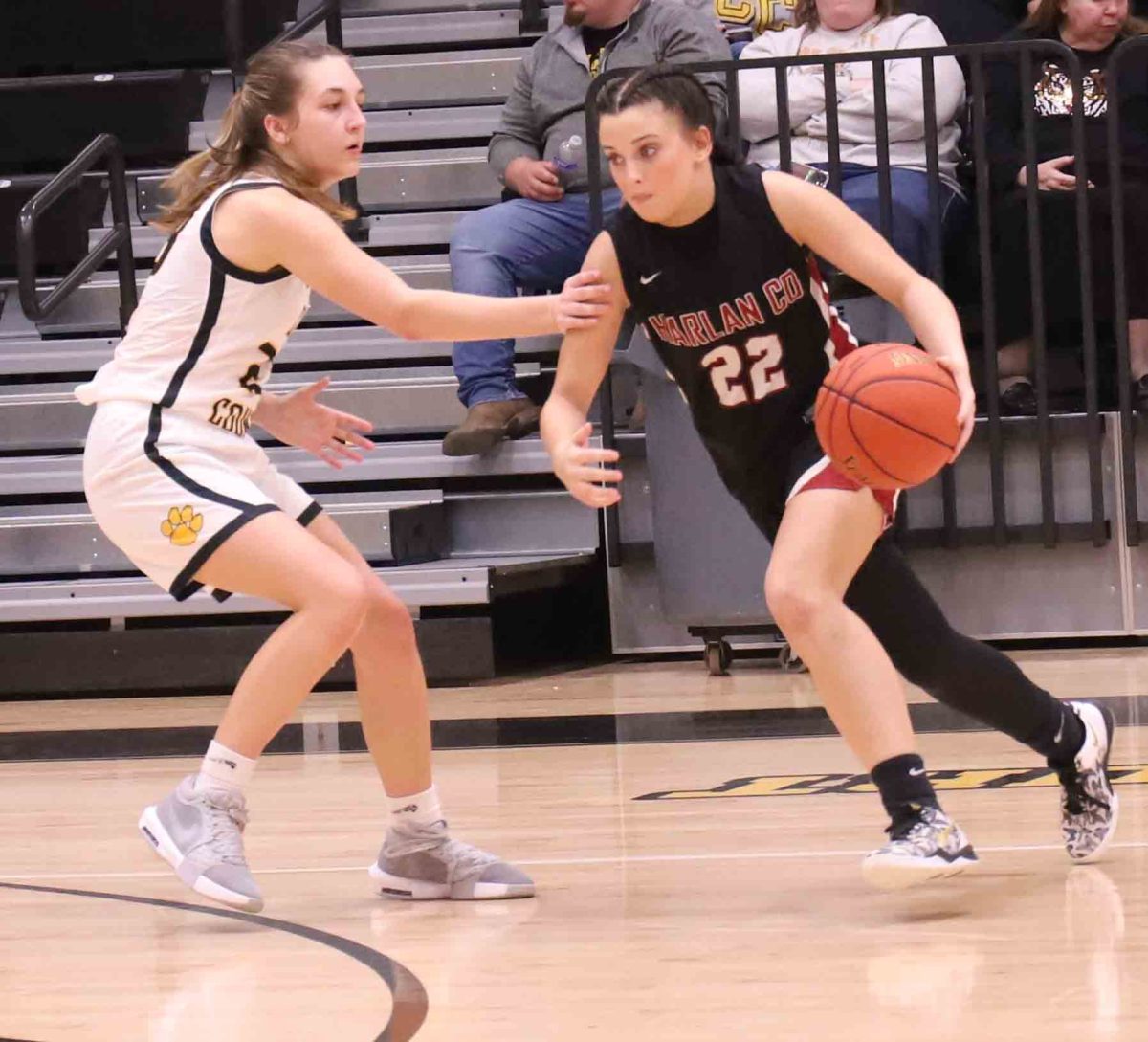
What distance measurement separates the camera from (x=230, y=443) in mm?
3271

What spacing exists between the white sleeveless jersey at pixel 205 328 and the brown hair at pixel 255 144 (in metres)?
0.05

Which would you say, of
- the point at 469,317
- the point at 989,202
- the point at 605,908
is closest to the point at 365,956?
the point at 605,908

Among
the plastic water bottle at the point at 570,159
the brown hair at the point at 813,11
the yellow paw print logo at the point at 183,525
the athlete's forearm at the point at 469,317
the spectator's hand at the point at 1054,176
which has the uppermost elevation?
the brown hair at the point at 813,11

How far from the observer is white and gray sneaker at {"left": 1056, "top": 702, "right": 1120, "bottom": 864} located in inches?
125

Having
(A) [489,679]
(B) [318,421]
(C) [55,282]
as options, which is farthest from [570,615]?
(B) [318,421]

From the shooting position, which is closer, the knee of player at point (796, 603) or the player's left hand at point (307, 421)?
the knee of player at point (796, 603)

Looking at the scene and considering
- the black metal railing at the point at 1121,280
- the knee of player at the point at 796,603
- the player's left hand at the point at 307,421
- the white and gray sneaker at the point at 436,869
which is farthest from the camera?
the black metal railing at the point at 1121,280

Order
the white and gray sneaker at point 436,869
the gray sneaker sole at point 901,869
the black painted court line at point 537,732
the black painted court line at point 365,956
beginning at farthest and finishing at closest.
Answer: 1. the black painted court line at point 537,732
2. the white and gray sneaker at point 436,869
3. the gray sneaker sole at point 901,869
4. the black painted court line at point 365,956

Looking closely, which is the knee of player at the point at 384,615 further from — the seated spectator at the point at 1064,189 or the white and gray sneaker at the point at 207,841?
the seated spectator at the point at 1064,189

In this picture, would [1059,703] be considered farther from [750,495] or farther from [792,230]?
[792,230]

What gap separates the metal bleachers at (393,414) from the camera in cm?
633

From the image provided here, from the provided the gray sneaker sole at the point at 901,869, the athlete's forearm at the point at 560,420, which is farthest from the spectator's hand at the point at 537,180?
the gray sneaker sole at the point at 901,869

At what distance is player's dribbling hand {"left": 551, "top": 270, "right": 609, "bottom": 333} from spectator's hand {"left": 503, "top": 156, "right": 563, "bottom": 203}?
330 centimetres

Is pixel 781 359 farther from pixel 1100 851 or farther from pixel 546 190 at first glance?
pixel 546 190
